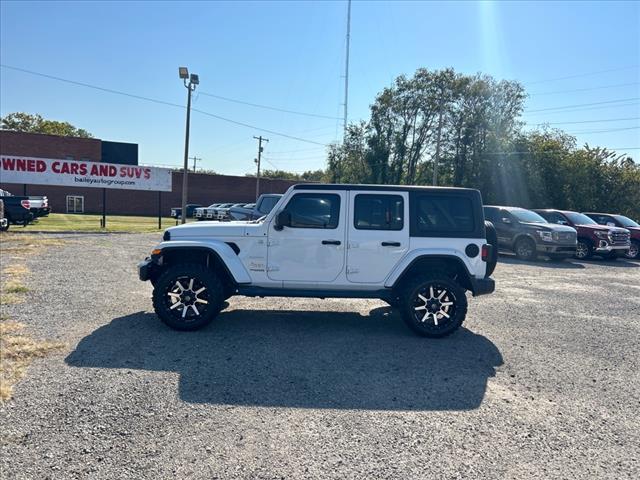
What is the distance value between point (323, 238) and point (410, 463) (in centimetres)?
332

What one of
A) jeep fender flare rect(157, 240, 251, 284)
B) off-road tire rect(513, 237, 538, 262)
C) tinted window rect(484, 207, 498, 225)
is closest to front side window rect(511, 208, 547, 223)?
tinted window rect(484, 207, 498, 225)

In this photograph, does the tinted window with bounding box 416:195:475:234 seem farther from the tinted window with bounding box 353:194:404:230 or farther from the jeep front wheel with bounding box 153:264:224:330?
the jeep front wheel with bounding box 153:264:224:330

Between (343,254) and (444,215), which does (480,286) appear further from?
(343,254)

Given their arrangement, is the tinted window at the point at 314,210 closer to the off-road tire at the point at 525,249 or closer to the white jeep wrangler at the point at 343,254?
the white jeep wrangler at the point at 343,254

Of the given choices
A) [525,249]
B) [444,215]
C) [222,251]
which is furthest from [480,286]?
[525,249]

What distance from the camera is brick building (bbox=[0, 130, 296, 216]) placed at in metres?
42.4

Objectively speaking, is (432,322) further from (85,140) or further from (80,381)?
(85,140)

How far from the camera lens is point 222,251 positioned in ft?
19.4

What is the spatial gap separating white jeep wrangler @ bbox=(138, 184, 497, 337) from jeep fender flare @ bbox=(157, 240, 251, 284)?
13 mm

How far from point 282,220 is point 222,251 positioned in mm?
887

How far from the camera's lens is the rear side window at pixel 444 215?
6102 millimetres

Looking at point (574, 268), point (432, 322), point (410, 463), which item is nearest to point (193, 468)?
point (410, 463)

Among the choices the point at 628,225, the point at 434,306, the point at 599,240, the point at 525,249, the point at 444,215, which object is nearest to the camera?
the point at 434,306

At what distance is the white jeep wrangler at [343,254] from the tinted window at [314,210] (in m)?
0.01
